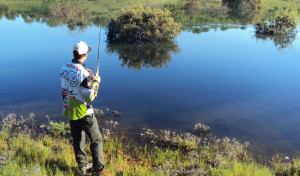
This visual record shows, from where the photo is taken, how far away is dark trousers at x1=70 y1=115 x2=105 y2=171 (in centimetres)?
399

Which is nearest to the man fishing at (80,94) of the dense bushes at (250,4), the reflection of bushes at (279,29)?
the reflection of bushes at (279,29)

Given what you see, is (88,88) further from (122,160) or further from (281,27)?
(281,27)

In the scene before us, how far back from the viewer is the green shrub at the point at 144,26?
52.6 ft

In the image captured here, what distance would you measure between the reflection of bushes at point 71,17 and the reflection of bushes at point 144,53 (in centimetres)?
744

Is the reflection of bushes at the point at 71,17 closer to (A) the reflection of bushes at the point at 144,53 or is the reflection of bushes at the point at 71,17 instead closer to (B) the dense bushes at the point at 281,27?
(A) the reflection of bushes at the point at 144,53

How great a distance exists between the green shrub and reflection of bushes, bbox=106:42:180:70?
602mm

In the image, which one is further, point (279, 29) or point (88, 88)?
point (279, 29)

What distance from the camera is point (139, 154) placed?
567cm

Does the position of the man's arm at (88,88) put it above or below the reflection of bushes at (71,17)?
below

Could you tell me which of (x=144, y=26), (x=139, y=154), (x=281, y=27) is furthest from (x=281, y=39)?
(x=139, y=154)

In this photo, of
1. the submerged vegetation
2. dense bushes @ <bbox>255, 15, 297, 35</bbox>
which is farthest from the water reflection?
the submerged vegetation

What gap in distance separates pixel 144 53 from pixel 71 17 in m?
13.3

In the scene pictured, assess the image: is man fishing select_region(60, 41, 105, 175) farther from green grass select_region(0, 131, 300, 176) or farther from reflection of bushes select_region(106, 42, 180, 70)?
reflection of bushes select_region(106, 42, 180, 70)

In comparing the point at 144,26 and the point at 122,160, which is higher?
the point at 144,26
